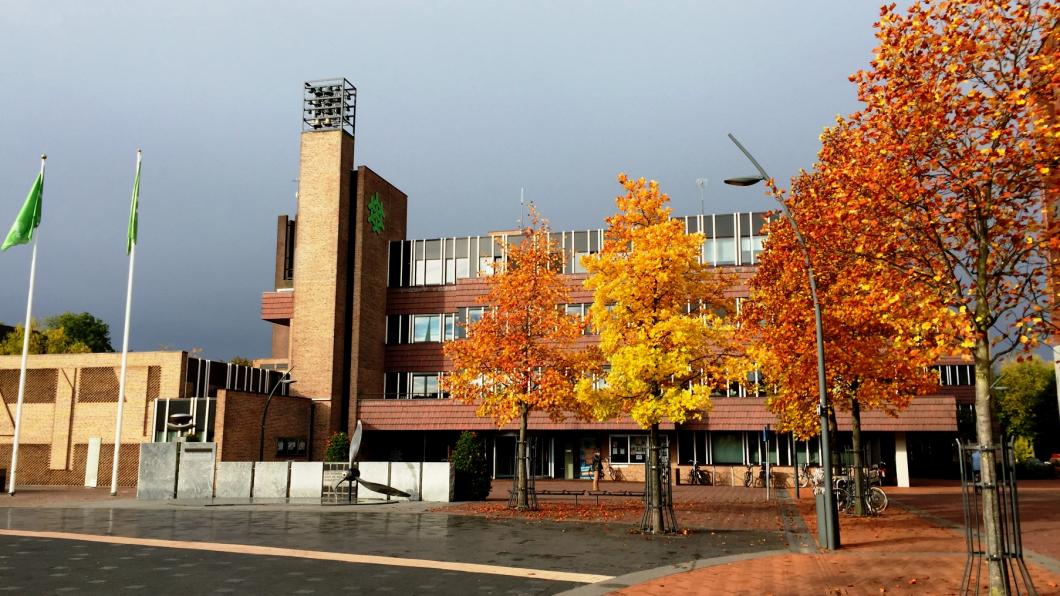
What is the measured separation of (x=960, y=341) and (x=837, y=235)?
6.04 meters

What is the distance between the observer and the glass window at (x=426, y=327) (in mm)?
52062

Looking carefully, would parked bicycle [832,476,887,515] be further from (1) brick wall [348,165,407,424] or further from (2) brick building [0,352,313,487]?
(1) brick wall [348,165,407,424]

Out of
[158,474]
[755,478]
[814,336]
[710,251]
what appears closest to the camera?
[814,336]

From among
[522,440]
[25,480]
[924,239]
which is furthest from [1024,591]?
[25,480]

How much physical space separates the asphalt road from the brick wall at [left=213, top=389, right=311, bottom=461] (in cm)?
1532

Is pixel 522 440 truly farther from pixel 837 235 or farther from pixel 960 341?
pixel 960 341

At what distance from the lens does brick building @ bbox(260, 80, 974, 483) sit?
46.8 m

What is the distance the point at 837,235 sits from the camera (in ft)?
53.8

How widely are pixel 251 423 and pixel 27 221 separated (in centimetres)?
1352

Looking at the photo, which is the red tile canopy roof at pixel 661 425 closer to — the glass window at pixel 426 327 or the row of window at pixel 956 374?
the glass window at pixel 426 327

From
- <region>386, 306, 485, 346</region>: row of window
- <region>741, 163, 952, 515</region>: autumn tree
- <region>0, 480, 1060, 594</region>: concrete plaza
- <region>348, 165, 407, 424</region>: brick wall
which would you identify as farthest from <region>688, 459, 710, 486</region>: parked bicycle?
<region>741, 163, 952, 515</region>: autumn tree

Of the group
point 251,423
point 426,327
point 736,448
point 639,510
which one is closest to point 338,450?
point 251,423

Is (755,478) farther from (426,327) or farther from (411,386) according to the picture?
(426,327)

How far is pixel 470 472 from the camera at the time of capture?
3048 cm
